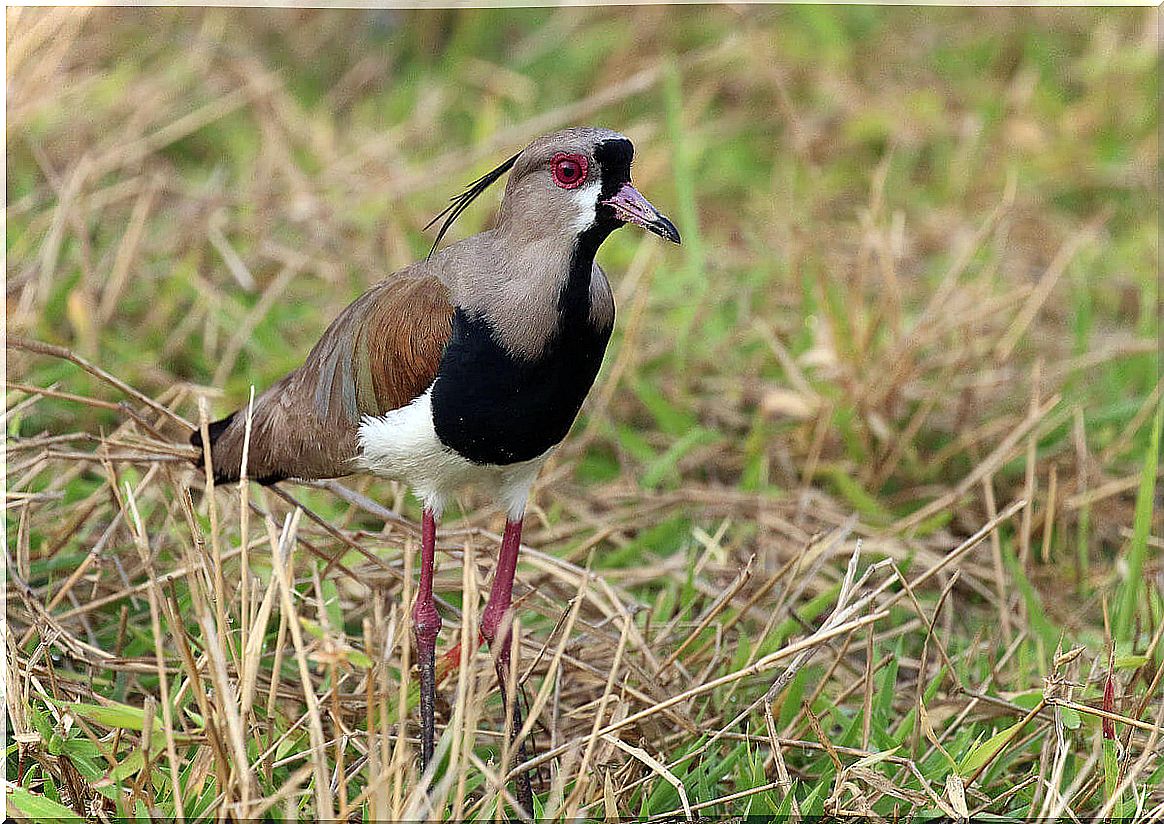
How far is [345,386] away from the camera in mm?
2609

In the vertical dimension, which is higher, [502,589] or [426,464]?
[426,464]

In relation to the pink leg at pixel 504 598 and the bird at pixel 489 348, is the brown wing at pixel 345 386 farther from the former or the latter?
the pink leg at pixel 504 598

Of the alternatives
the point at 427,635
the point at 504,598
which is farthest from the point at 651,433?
the point at 427,635

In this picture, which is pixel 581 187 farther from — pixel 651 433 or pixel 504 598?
pixel 651 433

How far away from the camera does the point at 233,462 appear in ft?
9.02

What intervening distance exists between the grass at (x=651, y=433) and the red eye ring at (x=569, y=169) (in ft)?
2.56

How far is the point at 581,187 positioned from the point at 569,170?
38 millimetres

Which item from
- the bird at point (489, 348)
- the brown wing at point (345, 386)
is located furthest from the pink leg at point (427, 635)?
the brown wing at point (345, 386)

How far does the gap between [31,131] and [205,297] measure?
1.21 meters

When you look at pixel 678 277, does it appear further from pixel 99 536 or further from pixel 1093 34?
pixel 1093 34

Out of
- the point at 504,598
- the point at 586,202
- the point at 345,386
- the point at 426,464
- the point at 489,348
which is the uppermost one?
the point at 586,202

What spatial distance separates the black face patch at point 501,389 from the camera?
2.37m

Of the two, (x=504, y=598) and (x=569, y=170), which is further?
(x=504, y=598)

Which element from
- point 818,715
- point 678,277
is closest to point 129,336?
point 678,277
